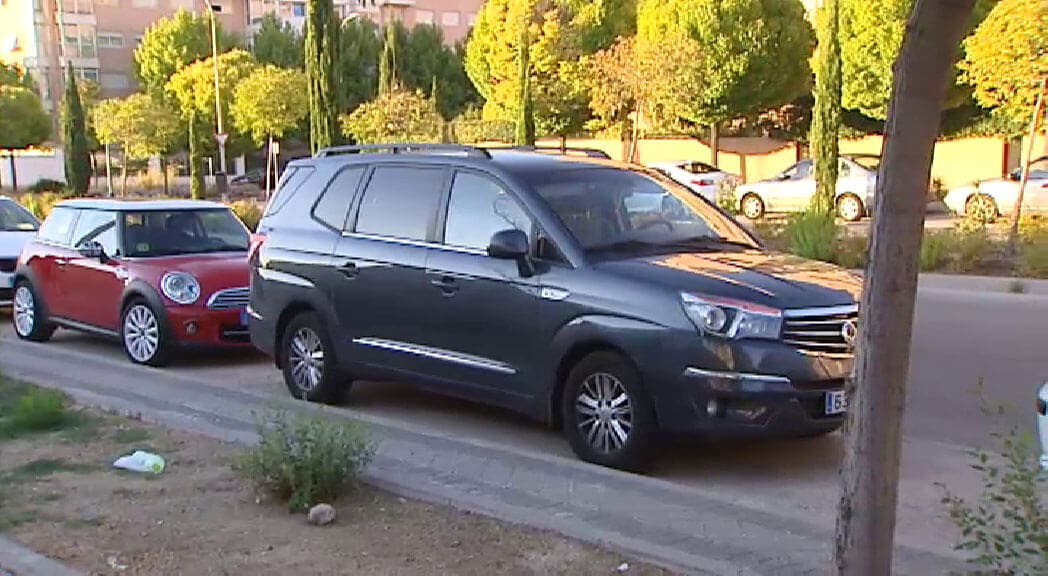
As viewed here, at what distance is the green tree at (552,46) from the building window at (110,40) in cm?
4064

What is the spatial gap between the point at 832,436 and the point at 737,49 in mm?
32183

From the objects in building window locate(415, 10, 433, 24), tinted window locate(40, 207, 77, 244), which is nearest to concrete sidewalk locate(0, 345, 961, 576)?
tinted window locate(40, 207, 77, 244)

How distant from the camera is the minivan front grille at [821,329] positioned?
6125 millimetres

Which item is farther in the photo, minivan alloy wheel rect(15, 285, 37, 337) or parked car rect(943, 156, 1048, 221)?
parked car rect(943, 156, 1048, 221)

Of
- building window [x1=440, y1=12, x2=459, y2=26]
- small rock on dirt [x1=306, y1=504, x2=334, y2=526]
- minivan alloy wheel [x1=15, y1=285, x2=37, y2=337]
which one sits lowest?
minivan alloy wheel [x1=15, y1=285, x2=37, y2=337]

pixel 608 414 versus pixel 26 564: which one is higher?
pixel 608 414

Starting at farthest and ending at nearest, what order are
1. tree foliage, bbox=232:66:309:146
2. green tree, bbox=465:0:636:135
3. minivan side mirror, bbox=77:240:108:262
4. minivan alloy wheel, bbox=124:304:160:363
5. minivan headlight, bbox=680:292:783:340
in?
green tree, bbox=465:0:636:135
tree foliage, bbox=232:66:309:146
minivan side mirror, bbox=77:240:108:262
minivan alloy wheel, bbox=124:304:160:363
minivan headlight, bbox=680:292:783:340

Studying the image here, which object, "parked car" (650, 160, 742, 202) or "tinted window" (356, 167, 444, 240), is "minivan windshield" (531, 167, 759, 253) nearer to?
"tinted window" (356, 167, 444, 240)

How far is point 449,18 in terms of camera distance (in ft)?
294

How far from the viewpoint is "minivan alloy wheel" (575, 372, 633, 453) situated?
647cm

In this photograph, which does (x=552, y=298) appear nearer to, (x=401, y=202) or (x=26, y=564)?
(x=401, y=202)

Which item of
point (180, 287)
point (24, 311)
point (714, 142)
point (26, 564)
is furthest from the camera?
point (714, 142)

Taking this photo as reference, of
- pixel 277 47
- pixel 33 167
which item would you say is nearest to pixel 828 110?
pixel 277 47

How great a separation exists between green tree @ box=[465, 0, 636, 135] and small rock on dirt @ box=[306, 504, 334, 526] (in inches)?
1452
